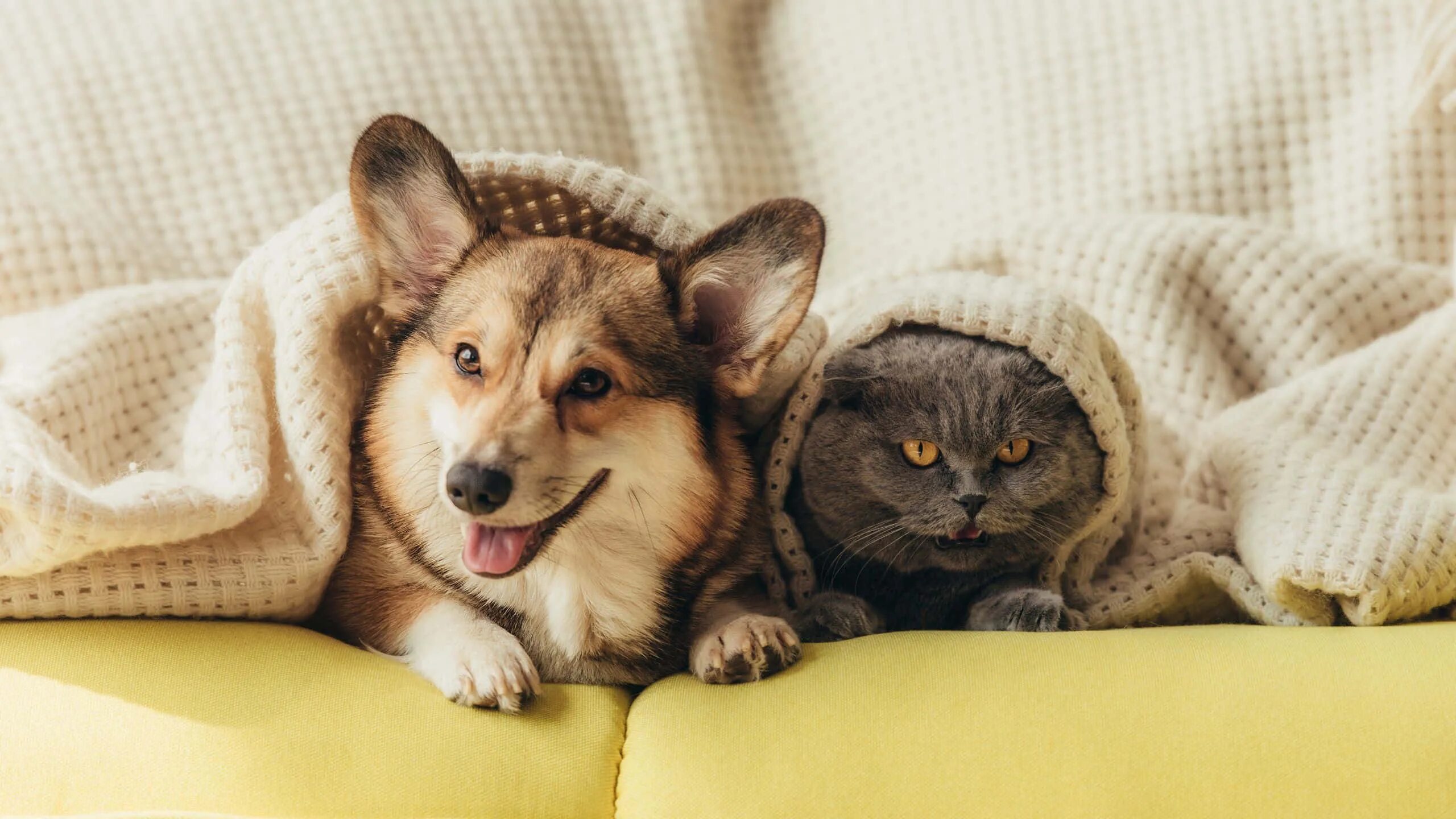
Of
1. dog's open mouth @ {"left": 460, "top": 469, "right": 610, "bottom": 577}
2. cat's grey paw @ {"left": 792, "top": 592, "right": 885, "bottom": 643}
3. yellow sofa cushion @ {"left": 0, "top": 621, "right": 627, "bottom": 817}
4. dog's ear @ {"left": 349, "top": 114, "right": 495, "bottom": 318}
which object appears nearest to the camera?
yellow sofa cushion @ {"left": 0, "top": 621, "right": 627, "bottom": 817}

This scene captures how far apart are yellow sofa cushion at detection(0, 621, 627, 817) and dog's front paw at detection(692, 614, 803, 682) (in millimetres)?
113

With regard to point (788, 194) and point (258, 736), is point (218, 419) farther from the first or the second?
point (788, 194)

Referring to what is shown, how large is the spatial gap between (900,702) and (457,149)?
119cm

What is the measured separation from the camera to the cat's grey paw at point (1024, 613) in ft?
4.45

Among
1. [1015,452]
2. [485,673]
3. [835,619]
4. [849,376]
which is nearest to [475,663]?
[485,673]

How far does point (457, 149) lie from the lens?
6.13 feet

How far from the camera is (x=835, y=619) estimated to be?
1.39m

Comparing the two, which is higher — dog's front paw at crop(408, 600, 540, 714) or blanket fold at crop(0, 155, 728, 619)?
blanket fold at crop(0, 155, 728, 619)

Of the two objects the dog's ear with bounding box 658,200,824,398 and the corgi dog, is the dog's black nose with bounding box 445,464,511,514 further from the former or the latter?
the dog's ear with bounding box 658,200,824,398

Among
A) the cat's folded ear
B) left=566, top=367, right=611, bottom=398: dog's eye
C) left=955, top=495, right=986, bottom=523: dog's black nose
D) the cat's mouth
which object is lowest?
the cat's mouth

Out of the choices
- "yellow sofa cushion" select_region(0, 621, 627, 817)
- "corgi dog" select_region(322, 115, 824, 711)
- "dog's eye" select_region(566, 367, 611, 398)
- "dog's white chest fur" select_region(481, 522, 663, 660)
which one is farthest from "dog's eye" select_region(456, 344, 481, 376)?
"yellow sofa cushion" select_region(0, 621, 627, 817)

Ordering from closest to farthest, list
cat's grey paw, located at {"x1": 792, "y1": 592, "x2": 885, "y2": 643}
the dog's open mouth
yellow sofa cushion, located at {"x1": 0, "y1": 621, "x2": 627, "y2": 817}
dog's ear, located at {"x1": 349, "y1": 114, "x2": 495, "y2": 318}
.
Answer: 1. yellow sofa cushion, located at {"x1": 0, "y1": 621, "x2": 627, "y2": 817}
2. the dog's open mouth
3. dog's ear, located at {"x1": 349, "y1": 114, "x2": 495, "y2": 318}
4. cat's grey paw, located at {"x1": 792, "y1": 592, "x2": 885, "y2": 643}

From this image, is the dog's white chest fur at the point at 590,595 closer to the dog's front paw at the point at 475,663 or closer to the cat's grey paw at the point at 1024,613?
the dog's front paw at the point at 475,663

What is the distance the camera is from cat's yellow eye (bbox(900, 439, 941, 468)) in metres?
1.35
